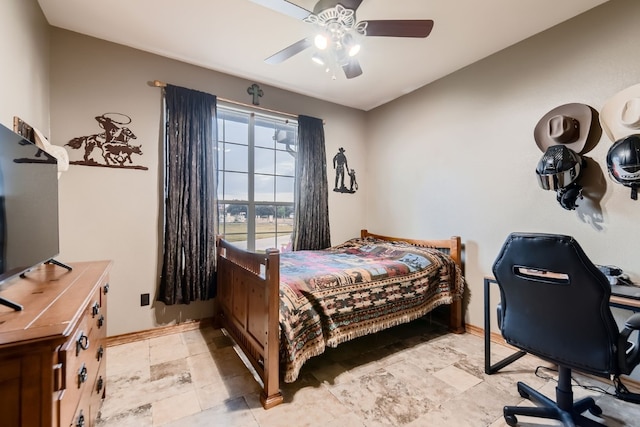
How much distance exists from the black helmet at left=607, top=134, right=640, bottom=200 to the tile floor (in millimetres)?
1391

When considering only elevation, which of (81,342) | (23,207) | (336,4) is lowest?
(81,342)

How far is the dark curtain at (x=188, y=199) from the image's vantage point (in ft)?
8.92

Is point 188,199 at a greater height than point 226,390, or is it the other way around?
point 188,199

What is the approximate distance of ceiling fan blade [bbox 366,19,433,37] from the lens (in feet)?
5.86

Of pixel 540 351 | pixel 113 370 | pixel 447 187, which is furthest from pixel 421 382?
pixel 113 370

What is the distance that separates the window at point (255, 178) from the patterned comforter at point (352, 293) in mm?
593

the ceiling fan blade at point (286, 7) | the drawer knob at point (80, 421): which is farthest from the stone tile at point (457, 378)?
the ceiling fan blade at point (286, 7)

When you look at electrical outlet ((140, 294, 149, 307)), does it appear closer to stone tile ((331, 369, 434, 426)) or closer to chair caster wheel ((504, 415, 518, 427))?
stone tile ((331, 369, 434, 426))

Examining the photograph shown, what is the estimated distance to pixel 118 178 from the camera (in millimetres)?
2588

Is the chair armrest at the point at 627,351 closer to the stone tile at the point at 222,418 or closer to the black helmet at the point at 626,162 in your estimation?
the black helmet at the point at 626,162

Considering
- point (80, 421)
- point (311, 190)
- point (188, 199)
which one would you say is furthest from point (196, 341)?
point (311, 190)

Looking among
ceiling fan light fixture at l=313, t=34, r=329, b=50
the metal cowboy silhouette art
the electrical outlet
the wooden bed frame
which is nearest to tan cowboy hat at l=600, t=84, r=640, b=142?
the wooden bed frame

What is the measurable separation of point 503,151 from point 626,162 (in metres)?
0.91

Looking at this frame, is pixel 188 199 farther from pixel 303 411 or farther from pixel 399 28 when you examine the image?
pixel 399 28
